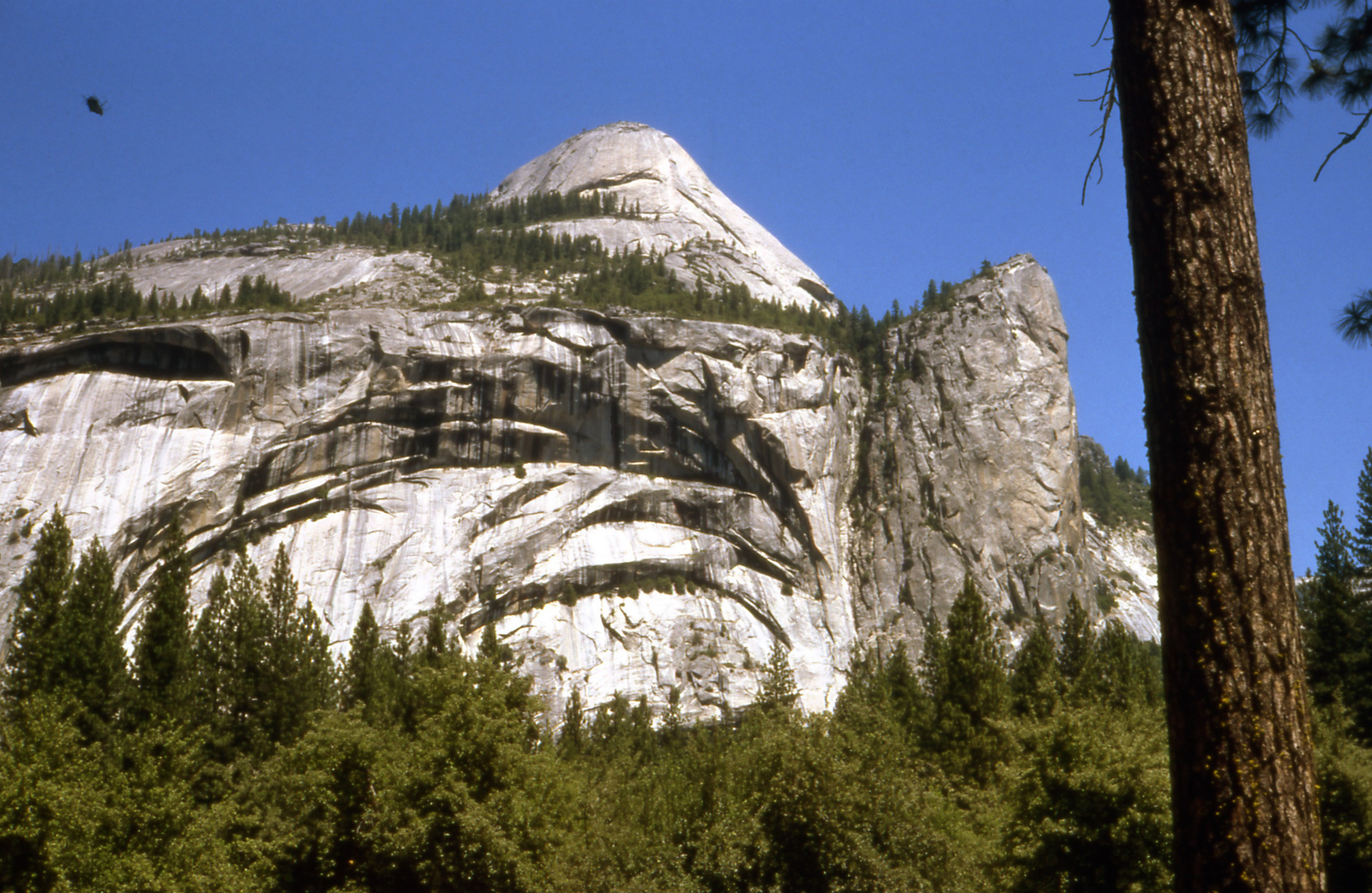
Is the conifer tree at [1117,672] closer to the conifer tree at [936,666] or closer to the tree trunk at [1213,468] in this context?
the conifer tree at [936,666]

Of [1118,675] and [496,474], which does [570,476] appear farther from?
[1118,675]

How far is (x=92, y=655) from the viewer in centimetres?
4272

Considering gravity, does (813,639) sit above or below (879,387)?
below

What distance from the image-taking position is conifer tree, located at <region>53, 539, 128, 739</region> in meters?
41.2

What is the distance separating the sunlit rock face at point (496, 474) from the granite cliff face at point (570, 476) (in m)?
0.18

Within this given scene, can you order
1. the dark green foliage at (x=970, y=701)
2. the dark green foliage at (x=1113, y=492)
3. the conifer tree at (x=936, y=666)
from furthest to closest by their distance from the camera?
the dark green foliage at (x=1113, y=492) < the conifer tree at (x=936, y=666) < the dark green foliage at (x=970, y=701)

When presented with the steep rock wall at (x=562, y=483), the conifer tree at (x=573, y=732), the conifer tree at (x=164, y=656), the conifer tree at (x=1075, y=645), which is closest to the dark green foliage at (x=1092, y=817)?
the conifer tree at (x=573, y=732)

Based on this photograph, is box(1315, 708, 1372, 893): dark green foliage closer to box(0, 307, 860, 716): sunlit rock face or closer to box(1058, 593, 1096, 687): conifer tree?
box(1058, 593, 1096, 687): conifer tree

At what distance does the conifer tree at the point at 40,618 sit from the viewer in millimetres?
41906

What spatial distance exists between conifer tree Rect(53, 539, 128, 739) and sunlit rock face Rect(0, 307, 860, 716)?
23.0 metres

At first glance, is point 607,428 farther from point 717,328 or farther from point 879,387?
point 879,387

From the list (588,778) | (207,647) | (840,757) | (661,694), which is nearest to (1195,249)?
(840,757)

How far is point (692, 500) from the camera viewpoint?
82188 mm

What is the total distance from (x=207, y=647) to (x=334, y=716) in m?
26.8
